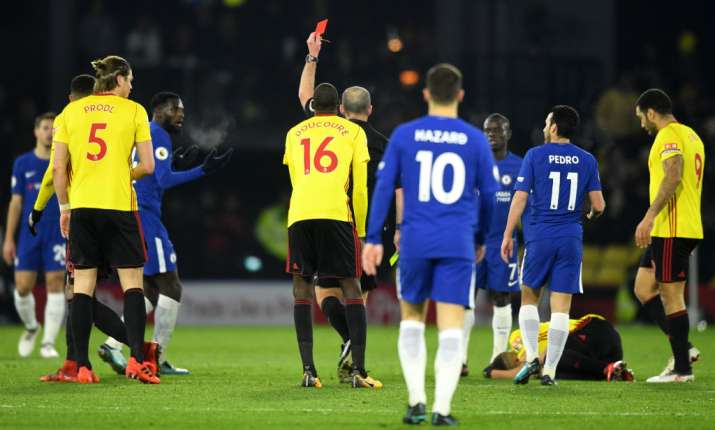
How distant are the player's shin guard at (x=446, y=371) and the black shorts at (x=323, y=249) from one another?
2494 millimetres

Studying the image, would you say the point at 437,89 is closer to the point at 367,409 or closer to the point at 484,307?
the point at 367,409

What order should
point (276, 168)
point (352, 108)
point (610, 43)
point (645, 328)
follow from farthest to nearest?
1. point (610, 43)
2. point (276, 168)
3. point (645, 328)
4. point (352, 108)

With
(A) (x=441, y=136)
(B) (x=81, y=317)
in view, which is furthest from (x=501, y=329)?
(A) (x=441, y=136)

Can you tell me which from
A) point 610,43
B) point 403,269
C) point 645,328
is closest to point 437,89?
point 403,269

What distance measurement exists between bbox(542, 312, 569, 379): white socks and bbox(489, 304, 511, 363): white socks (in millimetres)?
1527

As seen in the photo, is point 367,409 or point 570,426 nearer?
point 570,426

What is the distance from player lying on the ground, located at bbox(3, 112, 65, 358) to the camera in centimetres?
1360

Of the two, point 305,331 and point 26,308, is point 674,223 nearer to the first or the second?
point 305,331

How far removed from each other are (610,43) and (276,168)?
25.4ft

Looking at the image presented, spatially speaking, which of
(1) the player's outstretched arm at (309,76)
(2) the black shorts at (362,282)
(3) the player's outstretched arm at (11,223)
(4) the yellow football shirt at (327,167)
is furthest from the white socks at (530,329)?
(3) the player's outstretched arm at (11,223)

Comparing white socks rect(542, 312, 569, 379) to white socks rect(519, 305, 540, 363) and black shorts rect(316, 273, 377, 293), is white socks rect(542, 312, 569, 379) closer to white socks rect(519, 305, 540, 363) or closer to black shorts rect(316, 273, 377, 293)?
white socks rect(519, 305, 540, 363)

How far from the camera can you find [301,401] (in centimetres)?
889

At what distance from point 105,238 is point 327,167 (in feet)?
5.91

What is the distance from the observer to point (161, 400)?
8.88 metres
